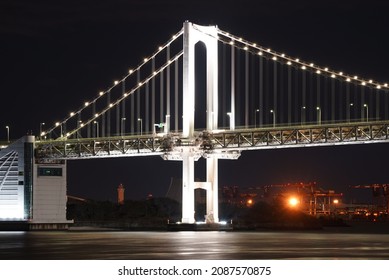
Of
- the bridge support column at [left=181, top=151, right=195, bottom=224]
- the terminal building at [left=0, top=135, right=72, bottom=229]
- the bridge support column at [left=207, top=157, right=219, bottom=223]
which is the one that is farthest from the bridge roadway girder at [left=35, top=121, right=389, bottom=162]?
the terminal building at [left=0, top=135, right=72, bottom=229]

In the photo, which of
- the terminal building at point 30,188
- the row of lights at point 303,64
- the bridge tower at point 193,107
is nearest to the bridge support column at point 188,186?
the bridge tower at point 193,107

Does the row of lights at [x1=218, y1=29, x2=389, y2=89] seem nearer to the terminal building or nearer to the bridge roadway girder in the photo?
the bridge roadway girder

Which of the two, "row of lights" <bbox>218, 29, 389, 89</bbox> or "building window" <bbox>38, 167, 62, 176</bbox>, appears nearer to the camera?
"row of lights" <bbox>218, 29, 389, 89</bbox>

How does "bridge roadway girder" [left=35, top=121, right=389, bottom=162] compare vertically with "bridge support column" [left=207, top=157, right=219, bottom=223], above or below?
above

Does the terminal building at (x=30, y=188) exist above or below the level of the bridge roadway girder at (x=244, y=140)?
below

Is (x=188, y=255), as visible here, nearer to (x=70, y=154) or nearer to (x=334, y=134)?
(x=334, y=134)

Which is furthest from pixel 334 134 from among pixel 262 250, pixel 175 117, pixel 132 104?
pixel 262 250

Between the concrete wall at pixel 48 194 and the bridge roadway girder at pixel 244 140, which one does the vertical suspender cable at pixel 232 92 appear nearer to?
the bridge roadway girder at pixel 244 140
